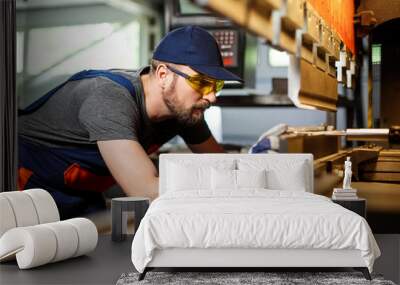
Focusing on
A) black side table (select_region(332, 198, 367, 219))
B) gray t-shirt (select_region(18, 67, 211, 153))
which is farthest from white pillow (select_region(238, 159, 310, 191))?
gray t-shirt (select_region(18, 67, 211, 153))

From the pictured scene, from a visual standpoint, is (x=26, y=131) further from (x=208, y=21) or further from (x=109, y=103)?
(x=208, y=21)

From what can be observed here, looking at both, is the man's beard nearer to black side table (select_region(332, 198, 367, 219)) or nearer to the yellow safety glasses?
the yellow safety glasses

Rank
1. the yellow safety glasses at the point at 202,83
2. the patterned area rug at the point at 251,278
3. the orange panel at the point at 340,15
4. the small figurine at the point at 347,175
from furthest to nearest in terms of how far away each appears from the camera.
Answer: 1. the small figurine at the point at 347,175
2. the yellow safety glasses at the point at 202,83
3. the orange panel at the point at 340,15
4. the patterned area rug at the point at 251,278

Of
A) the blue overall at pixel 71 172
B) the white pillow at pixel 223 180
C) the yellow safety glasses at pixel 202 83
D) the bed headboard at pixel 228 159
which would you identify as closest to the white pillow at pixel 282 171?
the bed headboard at pixel 228 159

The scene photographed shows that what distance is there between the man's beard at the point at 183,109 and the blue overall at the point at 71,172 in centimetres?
24

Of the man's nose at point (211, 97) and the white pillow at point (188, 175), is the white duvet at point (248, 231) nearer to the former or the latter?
the white pillow at point (188, 175)

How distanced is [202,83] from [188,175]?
622mm

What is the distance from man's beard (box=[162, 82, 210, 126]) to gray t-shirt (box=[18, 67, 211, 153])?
0.04 m

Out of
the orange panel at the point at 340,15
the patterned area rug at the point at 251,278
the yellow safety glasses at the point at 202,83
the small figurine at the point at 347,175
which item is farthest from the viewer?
the small figurine at the point at 347,175

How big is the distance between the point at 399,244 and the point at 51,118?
2488 mm

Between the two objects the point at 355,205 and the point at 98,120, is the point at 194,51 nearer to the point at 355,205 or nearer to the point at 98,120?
the point at 98,120

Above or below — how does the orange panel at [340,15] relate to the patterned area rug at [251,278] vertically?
above

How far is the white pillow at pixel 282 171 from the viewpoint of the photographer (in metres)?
4.53

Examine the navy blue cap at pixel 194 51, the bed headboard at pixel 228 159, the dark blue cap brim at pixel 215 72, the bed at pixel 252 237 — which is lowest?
the bed at pixel 252 237
